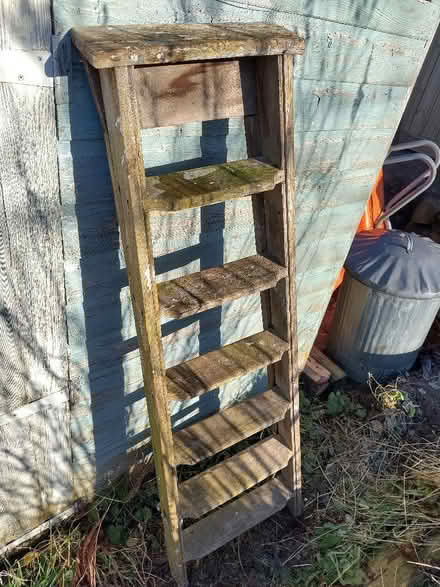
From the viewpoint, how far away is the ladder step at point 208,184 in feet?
4.91

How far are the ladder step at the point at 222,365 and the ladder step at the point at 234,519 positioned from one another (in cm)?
89

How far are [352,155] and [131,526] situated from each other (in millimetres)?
2283

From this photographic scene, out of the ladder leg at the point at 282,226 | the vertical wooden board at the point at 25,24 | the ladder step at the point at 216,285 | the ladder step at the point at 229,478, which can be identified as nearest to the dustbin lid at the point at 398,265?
the ladder leg at the point at 282,226

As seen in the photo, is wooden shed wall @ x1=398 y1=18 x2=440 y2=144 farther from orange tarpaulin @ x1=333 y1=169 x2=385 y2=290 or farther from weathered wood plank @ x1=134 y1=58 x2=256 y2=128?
weathered wood plank @ x1=134 y1=58 x2=256 y2=128

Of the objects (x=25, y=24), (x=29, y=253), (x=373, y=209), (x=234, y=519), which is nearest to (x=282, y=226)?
(x=29, y=253)

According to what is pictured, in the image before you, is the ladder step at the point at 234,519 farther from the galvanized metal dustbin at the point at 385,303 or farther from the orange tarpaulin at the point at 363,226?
the orange tarpaulin at the point at 363,226

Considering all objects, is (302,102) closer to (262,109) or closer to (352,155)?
(262,109)

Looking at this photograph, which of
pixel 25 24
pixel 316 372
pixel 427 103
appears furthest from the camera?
pixel 427 103

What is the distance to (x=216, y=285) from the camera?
6.11 feet

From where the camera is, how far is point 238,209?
2.19 metres

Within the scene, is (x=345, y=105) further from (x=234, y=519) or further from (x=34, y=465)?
(x=34, y=465)

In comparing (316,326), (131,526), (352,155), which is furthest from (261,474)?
(352,155)

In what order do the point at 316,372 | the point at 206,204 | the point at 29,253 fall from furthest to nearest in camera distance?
the point at 316,372 → the point at 29,253 → the point at 206,204

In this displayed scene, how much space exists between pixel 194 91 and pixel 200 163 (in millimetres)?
351
